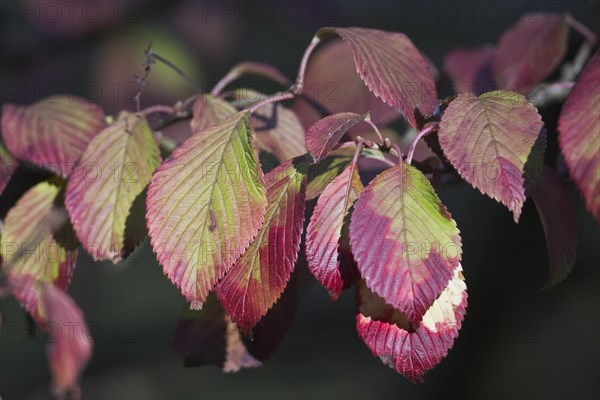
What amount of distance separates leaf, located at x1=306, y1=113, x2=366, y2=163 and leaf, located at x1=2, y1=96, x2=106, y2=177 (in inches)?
14.5

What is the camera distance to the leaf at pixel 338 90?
124cm

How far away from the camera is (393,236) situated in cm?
69

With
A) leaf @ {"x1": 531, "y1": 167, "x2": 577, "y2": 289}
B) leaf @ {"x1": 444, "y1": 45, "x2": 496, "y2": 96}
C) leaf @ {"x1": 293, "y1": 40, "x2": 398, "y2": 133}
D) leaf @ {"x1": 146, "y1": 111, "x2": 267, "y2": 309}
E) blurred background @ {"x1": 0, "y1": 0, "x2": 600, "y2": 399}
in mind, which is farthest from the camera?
blurred background @ {"x1": 0, "y1": 0, "x2": 600, "y2": 399}

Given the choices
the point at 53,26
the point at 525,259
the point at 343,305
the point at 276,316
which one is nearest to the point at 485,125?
the point at 276,316

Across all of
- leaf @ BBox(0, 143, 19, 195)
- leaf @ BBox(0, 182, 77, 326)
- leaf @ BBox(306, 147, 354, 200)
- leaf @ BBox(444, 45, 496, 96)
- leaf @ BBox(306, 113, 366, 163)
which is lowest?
leaf @ BBox(0, 182, 77, 326)

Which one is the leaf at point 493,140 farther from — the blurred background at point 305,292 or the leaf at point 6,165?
the blurred background at point 305,292

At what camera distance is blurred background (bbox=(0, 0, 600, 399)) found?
2105 millimetres

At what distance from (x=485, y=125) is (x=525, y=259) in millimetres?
1844

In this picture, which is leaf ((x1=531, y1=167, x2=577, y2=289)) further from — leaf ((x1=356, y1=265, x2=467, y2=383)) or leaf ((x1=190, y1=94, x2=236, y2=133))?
leaf ((x1=190, y1=94, x2=236, y2=133))

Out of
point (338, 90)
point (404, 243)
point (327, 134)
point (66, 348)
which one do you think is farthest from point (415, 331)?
point (338, 90)

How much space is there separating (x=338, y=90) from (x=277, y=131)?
300mm

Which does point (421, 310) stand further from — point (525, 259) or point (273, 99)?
point (525, 259)

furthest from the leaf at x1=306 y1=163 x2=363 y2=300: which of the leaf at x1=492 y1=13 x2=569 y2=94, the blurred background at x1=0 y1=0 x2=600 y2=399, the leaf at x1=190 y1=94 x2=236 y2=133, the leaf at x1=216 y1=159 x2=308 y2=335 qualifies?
the blurred background at x1=0 y1=0 x2=600 y2=399

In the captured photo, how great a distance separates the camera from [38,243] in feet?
3.18
